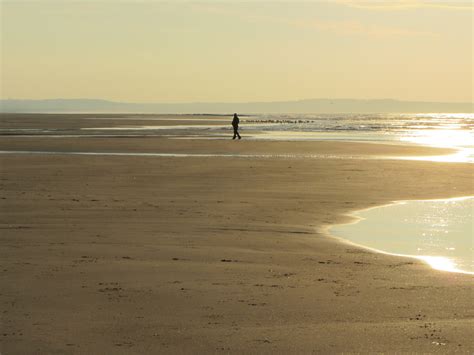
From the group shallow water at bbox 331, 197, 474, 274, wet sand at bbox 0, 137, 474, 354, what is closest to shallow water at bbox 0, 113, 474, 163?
shallow water at bbox 331, 197, 474, 274

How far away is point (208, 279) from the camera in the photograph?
1041 centimetres

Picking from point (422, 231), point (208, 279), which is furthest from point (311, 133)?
point (208, 279)

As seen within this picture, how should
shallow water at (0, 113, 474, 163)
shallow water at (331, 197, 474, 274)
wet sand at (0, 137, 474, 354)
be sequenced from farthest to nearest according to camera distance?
shallow water at (0, 113, 474, 163) < shallow water at (331, 197, 474, 274) < wet sand at (0, 137, 474, 354)

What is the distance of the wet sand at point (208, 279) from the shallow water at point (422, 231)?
0.54 metres

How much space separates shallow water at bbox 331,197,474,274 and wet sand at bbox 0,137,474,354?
54 centimetres

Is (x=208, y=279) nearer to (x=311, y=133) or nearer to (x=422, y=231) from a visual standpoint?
(x=422, y=231)

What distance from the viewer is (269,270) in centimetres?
1112

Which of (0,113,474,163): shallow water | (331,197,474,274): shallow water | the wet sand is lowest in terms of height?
(0,113,474,163): shallow water

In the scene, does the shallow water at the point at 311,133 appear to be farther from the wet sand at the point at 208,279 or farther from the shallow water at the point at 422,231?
the wet sand at the point at 208,279

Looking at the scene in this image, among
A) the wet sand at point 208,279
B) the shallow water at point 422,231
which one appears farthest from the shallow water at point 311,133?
the wet sand at point 208,279

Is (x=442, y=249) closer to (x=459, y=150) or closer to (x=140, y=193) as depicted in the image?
(x=140, y=193)

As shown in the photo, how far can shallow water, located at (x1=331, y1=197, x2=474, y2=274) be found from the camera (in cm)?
1262

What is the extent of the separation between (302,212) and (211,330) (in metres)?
9.57

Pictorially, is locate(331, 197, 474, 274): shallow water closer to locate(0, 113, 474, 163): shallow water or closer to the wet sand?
the wet sand
